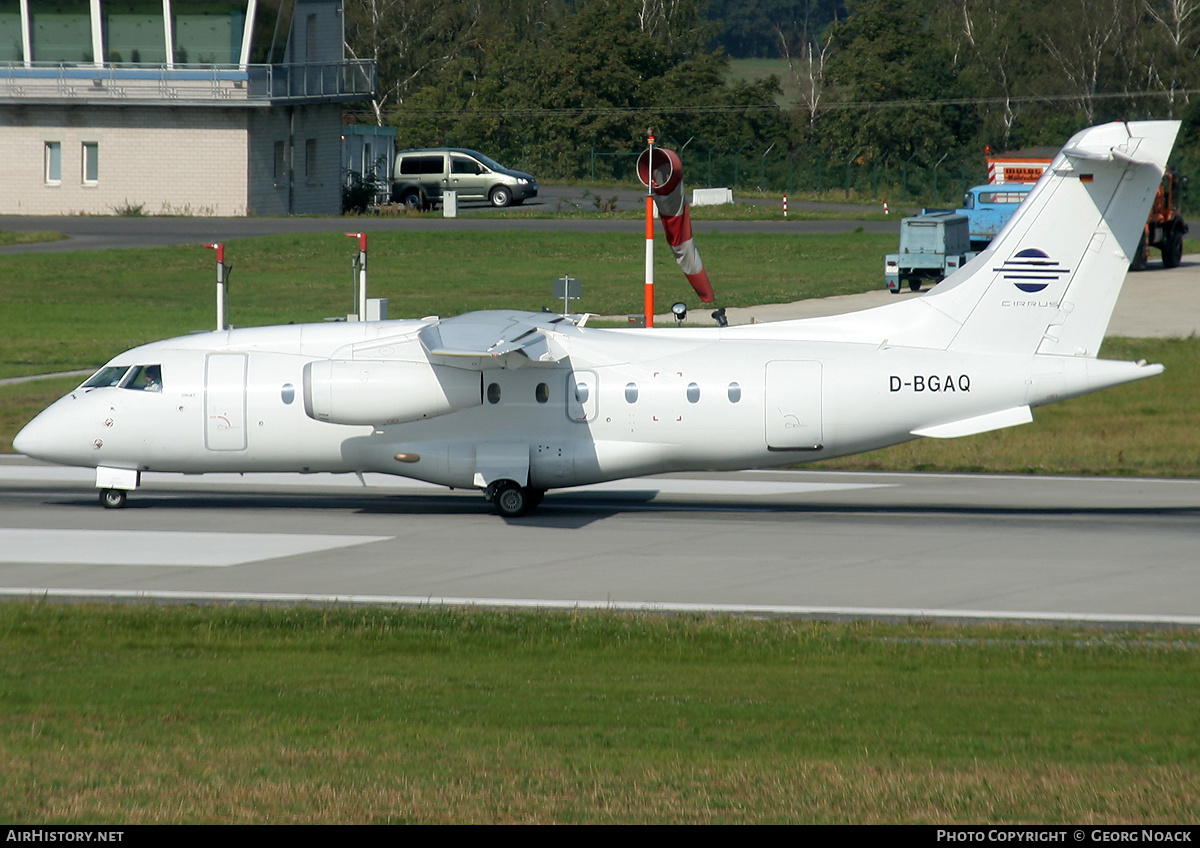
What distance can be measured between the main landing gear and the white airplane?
1.5 inches

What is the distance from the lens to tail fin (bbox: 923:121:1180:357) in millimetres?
20188

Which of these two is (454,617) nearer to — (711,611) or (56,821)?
(711,611)

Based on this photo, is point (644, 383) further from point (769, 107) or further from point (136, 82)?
point (769, 107)

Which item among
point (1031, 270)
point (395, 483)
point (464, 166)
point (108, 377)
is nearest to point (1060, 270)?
point (1031, 270)

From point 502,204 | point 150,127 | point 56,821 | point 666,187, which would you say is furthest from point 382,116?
point 56,821

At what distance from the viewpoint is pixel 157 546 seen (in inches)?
761

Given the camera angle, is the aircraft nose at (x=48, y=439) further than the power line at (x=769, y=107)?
No

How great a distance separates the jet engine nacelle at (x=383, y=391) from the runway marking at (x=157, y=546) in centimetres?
178

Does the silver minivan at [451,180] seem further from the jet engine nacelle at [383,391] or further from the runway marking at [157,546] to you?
the runway marking at [157,546]

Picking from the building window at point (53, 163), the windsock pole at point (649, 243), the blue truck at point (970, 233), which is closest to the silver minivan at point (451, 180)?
the building window at point (53, 163)

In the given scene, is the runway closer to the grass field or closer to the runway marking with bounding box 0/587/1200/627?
the runway marking with bounding box 0/587/1200/627

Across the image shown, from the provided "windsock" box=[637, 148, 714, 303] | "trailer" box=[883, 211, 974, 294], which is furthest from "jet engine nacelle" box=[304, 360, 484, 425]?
"trailer" box=[883, 211, 974, 294]

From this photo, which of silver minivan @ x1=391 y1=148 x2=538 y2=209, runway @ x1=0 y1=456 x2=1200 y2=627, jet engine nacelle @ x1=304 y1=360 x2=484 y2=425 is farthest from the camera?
silver minivan @ x1=391 y1=148 x2=538 y2=209

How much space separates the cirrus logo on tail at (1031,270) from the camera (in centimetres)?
2034
